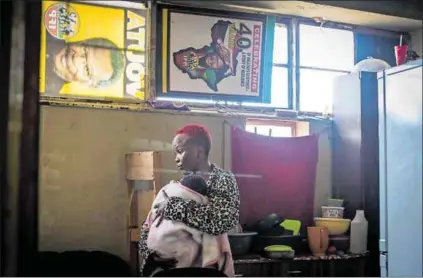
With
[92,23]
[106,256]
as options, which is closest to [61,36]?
[92,23]

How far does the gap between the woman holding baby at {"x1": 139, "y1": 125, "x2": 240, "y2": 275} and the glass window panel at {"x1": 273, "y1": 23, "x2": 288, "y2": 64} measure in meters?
1.48

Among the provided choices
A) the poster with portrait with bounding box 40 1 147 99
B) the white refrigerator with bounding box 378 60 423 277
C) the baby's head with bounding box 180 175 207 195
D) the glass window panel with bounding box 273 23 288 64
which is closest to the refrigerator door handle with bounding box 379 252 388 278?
the white refrigerator with bounding box 378 60 423 277

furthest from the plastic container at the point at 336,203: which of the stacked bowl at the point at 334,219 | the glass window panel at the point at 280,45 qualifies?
the glass window panel at the point at 280,45

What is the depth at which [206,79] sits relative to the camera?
309cm

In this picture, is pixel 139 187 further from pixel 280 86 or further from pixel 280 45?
pixel 280 45

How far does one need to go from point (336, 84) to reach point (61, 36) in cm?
174

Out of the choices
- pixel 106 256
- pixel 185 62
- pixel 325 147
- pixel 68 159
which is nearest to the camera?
pixel 106 256

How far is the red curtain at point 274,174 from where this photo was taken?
305 centimetres

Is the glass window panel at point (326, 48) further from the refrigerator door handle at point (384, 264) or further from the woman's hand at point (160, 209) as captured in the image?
the refrigerator door handle at point (384, 264)

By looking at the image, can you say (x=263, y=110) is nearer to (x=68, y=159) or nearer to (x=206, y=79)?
(x=206, y=79)

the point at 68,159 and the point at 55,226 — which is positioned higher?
the point at 68,159

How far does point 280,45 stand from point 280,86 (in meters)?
0.26

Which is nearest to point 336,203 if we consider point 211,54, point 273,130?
point 273,130

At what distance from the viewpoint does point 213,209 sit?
5.91 feet
